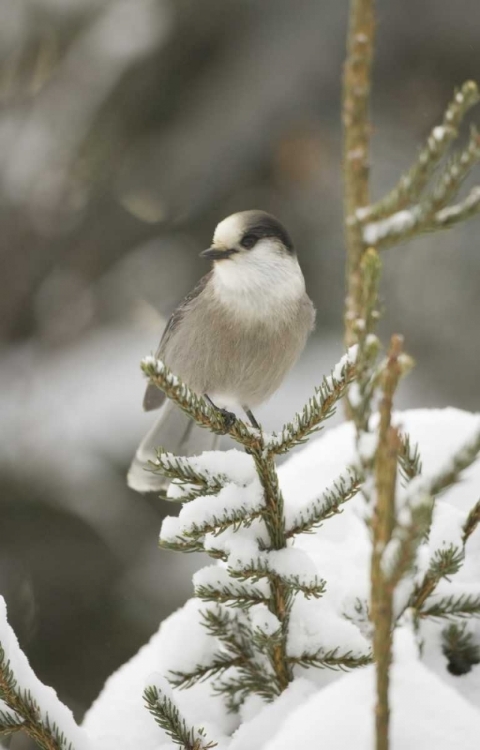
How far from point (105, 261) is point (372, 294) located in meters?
5.25

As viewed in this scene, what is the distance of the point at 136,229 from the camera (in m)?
6.11

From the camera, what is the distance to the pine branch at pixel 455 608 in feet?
4.86

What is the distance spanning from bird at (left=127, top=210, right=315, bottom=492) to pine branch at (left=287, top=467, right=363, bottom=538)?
997 mm

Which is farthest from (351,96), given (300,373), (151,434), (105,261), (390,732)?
(105,261)

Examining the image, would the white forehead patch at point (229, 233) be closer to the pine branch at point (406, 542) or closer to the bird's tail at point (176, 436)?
the bird's tail at point (176, 436)

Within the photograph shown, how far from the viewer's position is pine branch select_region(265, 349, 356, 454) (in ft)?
4.45

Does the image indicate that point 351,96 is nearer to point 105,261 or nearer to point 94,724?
point 94,724

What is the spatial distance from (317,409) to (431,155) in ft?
1.34

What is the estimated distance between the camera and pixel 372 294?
3.16 ft

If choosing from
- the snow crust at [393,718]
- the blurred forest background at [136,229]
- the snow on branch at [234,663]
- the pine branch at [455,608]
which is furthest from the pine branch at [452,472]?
the blurred forest background at [136,229]

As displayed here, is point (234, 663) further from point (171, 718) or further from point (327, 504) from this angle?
point (327, 504)

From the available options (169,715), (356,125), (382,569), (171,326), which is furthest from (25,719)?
(171,326)

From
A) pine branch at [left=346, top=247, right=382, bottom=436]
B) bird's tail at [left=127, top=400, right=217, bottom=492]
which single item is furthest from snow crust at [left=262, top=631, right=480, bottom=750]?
bird's tail at [left=127, top=400, right=217, bottom=492]

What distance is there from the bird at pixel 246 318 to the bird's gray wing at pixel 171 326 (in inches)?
4.2
